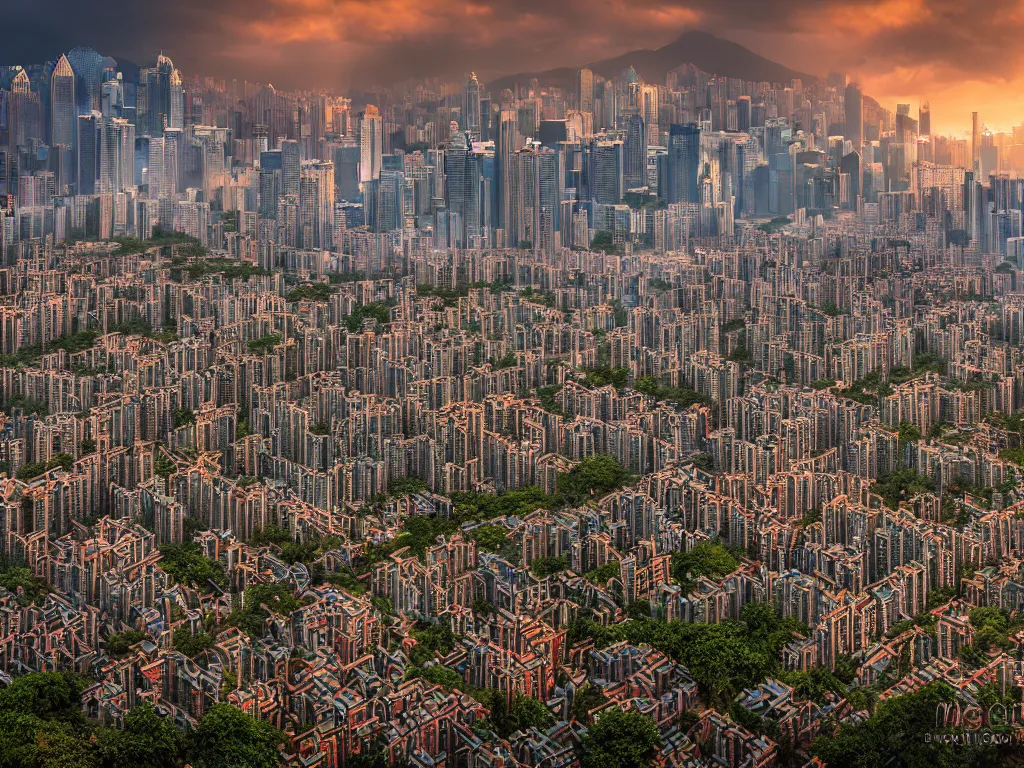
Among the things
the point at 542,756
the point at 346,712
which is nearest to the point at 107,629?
the point at 346,712

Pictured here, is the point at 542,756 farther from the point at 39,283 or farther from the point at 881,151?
the point at 881,151

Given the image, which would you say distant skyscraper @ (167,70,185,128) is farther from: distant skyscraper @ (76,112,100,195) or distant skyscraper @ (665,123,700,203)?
distant skyscraper @ (665,123,700,203)

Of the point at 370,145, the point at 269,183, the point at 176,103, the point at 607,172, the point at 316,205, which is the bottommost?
the point at 316,205

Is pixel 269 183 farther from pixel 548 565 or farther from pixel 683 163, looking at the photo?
pixel 548 565

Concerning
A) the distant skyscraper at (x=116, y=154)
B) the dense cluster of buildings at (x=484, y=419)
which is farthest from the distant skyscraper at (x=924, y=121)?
the distant skyscraper at (x=116, y=154)

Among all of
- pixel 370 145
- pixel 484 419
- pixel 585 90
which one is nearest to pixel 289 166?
pixel 370 145

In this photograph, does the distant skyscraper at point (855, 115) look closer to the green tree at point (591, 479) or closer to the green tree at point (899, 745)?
the green tree at point (591, 479)
